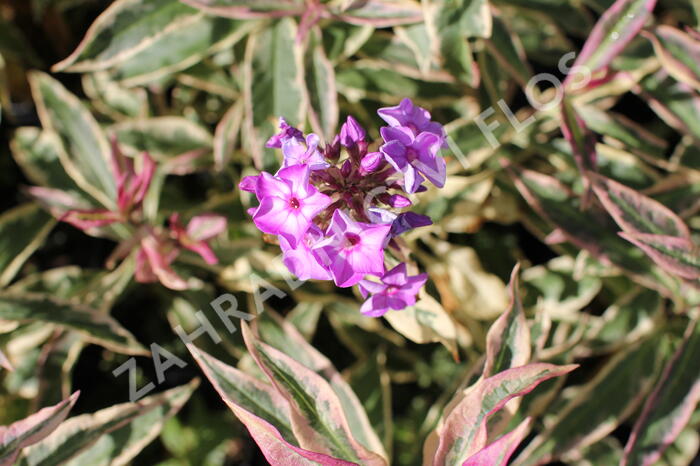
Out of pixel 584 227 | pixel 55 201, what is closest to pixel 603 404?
pixel 584 227

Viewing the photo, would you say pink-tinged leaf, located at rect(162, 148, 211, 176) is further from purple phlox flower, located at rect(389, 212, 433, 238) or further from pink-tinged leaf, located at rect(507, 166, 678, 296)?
purple phlox flower, located at rect(389, 212, 433, 238)

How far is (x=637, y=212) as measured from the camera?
1.51 meters

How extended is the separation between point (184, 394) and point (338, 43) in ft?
3.10

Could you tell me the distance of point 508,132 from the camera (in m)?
1.76

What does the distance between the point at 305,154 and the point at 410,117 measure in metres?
0.21

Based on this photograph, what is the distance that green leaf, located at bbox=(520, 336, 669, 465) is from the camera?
1.65 metres

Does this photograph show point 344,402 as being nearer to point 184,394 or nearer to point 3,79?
point 184,394

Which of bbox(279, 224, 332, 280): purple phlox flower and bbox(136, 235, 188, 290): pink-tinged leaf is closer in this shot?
bbox(279, 224, 332, 280): purple phlox flower

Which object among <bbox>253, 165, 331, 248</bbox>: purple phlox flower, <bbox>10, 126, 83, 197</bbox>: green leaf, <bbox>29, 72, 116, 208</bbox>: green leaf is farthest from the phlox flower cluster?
<bbox>10, 126, 83, 197</bbox>: green leaf

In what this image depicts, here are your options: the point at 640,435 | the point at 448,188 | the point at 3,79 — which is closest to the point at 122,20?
the point at 3,79

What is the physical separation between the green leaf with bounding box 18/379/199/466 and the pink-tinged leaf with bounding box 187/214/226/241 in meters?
0.34

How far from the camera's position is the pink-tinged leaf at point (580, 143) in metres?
1.56

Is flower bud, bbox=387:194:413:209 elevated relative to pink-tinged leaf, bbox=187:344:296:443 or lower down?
elevated

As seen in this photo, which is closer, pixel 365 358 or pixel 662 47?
pixel 662 47
